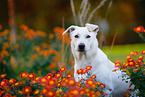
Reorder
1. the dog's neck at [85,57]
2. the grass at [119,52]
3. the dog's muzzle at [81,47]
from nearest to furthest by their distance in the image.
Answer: the dog's muzzle at [81,47]
the dog's neck at [85,57]
the grass at [119,52]

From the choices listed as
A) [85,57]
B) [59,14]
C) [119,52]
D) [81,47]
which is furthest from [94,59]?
[59,14]

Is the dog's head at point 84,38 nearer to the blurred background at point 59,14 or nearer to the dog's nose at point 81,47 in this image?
the dog's nose at point 81,47

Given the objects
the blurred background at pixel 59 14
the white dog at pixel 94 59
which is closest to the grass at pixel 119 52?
the white dog at pixel 94 59

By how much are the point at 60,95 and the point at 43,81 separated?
0.36 metres

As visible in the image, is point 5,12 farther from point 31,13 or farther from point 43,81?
point 43,81

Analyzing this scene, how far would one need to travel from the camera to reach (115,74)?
3338mm

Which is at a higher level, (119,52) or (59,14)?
(59,14)

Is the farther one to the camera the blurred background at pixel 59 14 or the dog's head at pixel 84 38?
the blurred background at pixel 59 14

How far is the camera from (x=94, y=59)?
131 inches

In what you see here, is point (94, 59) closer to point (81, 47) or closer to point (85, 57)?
point (85, 57)

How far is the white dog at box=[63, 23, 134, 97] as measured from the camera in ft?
10.4

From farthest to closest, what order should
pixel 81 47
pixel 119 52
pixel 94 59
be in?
pixel 119 52 → pixel 94 59 → pixel 81 47

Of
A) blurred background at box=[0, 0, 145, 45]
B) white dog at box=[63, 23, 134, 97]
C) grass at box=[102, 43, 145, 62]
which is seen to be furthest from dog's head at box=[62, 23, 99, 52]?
blurred background at box=[0, 0, 145, 45]

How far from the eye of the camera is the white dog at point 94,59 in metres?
3.17
